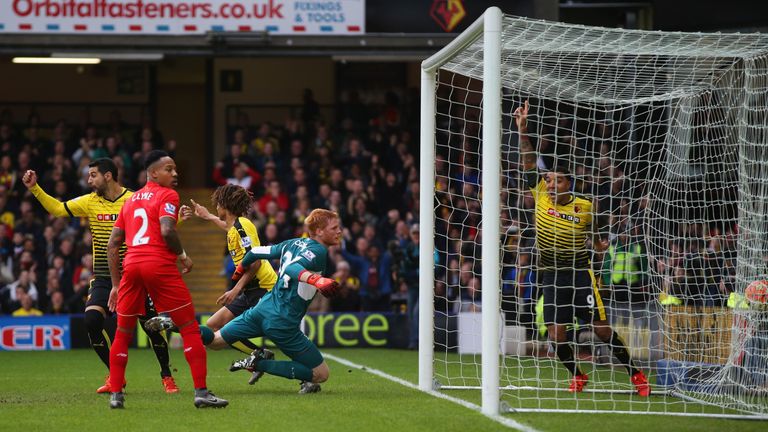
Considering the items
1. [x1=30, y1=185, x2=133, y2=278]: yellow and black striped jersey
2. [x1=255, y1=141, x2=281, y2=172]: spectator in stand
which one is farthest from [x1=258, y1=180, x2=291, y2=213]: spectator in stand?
[x1=30, y1=185, x2=133, y2=278]: yellow and black striped jersey

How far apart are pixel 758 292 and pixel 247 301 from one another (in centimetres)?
505

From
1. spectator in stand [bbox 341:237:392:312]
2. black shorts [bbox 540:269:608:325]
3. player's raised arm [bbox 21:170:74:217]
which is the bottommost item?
spectator in stand [bbox 341:237:392:312]

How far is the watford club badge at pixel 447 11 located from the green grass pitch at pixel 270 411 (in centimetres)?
873

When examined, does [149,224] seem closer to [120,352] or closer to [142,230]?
[142,230]

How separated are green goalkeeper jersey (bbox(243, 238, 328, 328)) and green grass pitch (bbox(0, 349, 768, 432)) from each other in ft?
2.39

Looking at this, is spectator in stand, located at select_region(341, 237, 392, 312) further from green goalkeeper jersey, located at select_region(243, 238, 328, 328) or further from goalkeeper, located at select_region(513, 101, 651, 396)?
green goalkeeper jersey, located at select_region(243, 238, 328, 328)

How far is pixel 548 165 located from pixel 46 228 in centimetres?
1061

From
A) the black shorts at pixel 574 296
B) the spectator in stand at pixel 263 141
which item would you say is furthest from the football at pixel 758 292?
the spectator in stand at pixel 263 141

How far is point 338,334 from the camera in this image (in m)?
18.9

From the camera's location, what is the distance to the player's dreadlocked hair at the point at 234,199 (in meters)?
11.4

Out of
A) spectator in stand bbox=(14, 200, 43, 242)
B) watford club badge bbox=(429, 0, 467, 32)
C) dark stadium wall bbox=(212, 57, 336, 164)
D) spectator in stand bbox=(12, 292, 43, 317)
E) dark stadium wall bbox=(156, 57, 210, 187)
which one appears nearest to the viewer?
spectator in stand bbox=(12, 292, 43, 317)

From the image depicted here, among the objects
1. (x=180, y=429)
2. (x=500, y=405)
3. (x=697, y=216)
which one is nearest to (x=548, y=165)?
(x=697, y=216)

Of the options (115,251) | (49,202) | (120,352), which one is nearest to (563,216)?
(115,251)

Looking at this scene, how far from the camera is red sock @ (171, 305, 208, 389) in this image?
8.92 meters
